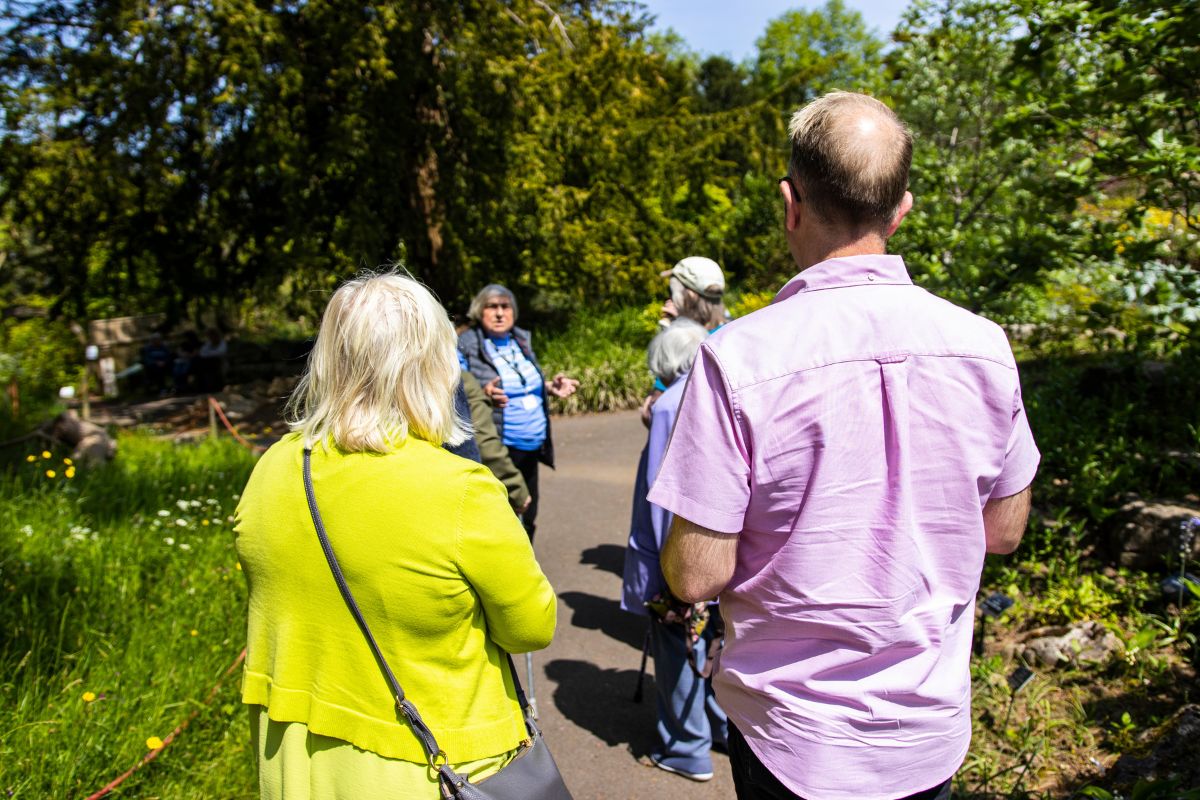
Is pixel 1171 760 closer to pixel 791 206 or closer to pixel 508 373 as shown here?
pixel 791 206

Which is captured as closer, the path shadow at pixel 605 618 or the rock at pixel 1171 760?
the rock at pixel 1171 760

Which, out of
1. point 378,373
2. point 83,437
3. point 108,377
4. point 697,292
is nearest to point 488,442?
point 697,292

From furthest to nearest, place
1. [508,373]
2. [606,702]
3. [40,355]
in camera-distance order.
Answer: [40,355], [508,373], [606,702]

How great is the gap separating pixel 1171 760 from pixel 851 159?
2442 mm

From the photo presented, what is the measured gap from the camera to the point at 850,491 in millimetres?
1448

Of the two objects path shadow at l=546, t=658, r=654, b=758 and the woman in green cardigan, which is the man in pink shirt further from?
path shadow at l=546, t=658, r=654, b=758

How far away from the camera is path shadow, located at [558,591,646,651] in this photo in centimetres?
471

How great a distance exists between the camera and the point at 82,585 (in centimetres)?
422

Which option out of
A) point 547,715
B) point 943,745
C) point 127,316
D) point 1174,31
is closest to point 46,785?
point 547,715

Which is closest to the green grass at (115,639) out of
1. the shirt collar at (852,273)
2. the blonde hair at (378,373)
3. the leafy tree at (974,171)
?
the blonde hair at (378,373)

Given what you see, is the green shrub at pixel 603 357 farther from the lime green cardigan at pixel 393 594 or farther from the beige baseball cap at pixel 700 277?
the lime green cardigan at pixel 393 594

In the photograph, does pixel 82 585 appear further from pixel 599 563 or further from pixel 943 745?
pixel 943 745

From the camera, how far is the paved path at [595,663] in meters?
3.41

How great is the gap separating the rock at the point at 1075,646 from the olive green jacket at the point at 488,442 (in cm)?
241
